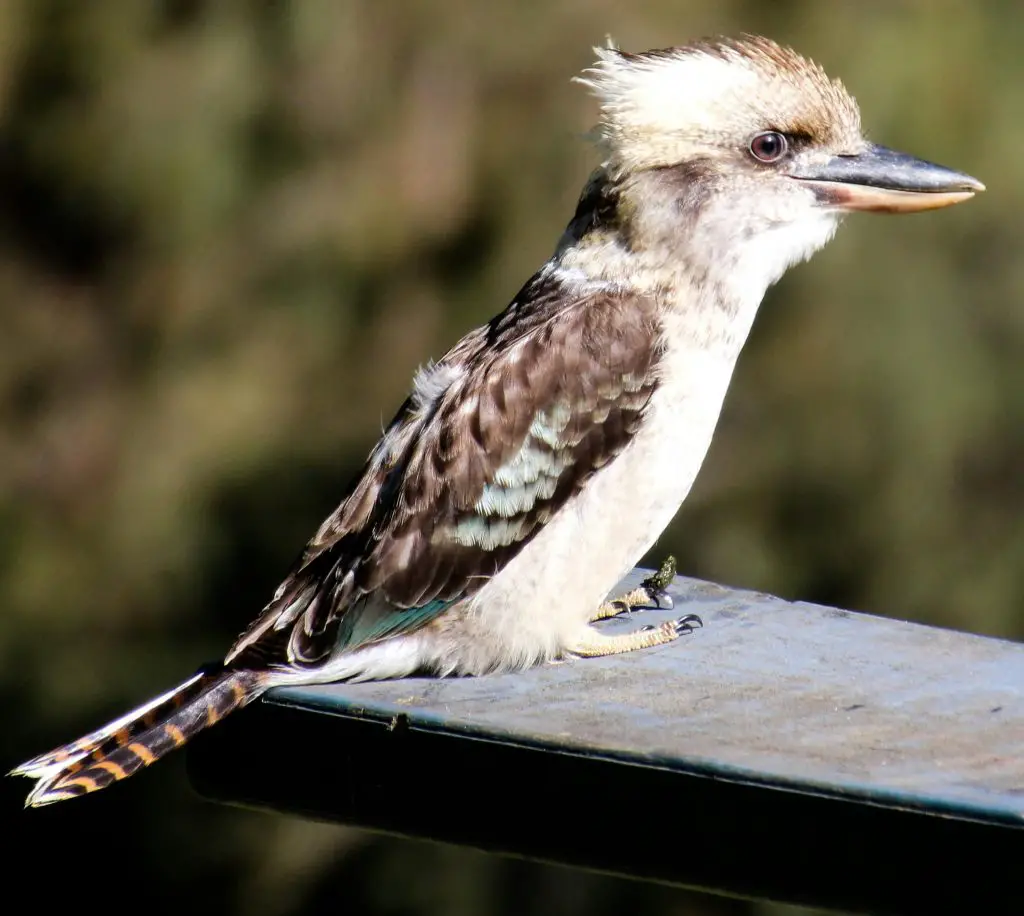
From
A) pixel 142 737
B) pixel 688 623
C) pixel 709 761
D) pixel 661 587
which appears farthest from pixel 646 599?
pixel 709 761

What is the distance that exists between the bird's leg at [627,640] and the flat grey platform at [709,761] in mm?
57

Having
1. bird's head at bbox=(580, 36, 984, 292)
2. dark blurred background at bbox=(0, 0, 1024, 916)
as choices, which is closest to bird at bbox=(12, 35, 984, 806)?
bird's head at bbox=(580, 36, 984, 292)

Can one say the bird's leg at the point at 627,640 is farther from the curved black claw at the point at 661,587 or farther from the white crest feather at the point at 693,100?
the white crest feather at the point at 693,100

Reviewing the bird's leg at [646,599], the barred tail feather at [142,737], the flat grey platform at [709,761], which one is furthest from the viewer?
the bird's leg at [646,599]

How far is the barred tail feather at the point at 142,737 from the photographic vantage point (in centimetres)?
307

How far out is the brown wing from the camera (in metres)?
3.37

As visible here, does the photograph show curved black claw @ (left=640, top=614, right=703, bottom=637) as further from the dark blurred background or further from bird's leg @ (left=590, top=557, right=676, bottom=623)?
the dark blurred background

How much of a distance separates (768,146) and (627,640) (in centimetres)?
95

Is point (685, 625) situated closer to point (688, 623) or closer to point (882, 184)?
point (688, 623)

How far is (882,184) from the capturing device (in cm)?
370

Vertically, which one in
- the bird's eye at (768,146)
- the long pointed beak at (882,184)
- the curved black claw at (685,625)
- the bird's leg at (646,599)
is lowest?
the bird's leg at (646,599)

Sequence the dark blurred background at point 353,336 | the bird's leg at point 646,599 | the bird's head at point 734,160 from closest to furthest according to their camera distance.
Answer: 1. the bird's head at point 734,160
2. the bird's leg at point 646,599
3. the dark blurred background at point 353,336

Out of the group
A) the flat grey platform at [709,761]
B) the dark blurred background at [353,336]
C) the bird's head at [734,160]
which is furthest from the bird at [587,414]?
the dark blurred background at [353,336]

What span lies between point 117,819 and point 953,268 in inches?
124
